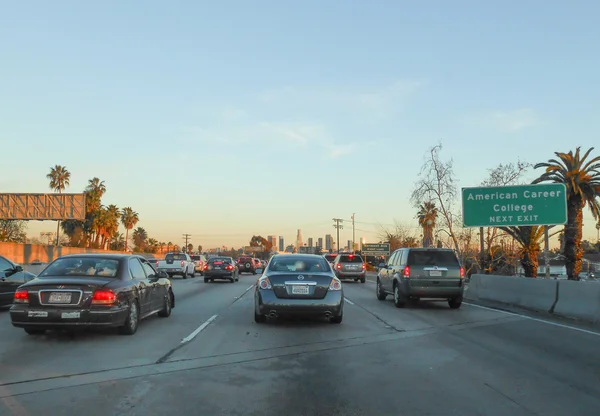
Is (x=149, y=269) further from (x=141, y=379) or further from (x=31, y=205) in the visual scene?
(x=31, y=205)

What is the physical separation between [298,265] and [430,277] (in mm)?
4907

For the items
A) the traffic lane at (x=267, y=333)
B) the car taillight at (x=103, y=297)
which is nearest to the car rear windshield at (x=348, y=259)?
the traffic lane at (x=267, y=333)

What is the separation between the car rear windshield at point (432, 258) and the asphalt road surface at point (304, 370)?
11.5ft

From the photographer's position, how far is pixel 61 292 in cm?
956

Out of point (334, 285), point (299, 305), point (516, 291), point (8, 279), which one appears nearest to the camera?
point (299, 305)

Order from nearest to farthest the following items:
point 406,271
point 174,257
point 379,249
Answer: point 406,271 → point 174,257 → point 379,249

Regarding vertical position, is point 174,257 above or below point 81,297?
above

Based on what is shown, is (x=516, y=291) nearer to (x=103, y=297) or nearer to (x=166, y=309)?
(x=166, y=309)

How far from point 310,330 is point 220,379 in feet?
15.0

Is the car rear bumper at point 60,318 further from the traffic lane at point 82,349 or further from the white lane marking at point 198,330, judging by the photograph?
the white lane marking at point 198,330

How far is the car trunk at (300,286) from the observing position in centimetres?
1154

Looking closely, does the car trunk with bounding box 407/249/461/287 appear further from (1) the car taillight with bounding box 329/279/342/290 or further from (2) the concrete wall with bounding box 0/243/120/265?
(2) the concrete wall with bounding box 0/243/120/265

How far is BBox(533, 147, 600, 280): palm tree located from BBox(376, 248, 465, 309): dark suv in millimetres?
23849

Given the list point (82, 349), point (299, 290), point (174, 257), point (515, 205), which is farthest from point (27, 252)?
point (82, 349)
